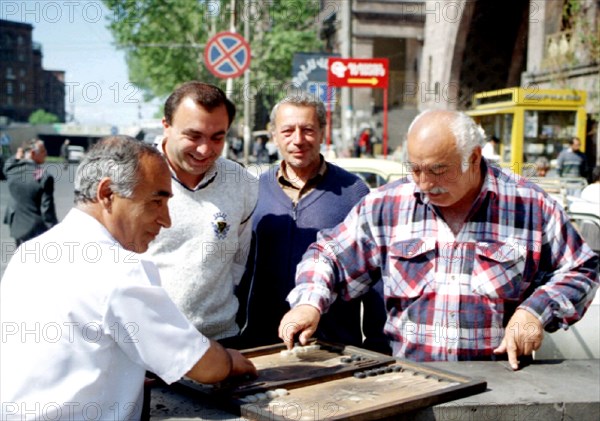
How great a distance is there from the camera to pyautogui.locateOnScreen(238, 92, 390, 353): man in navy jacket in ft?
12.5

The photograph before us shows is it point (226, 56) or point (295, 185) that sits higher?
point (226, 56)

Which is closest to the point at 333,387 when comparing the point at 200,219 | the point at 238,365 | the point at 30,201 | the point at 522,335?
the point at 238,365

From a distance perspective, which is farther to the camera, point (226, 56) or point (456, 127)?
point (226, 56)

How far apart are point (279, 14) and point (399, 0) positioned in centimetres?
568

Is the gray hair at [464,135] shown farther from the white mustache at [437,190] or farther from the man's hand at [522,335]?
the man's hand at [522,335]

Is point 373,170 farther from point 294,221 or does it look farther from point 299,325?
point 299,325

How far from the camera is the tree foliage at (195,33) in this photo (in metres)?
38.2

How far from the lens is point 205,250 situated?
133 inches

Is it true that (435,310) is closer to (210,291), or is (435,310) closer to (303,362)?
(303,362)

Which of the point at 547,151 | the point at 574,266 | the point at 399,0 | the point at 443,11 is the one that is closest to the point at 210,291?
the point at 574,266

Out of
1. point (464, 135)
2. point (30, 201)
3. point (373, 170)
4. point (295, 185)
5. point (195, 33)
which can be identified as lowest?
point (30, 201)

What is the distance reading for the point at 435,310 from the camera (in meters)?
3.10

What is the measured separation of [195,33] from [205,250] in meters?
37.6

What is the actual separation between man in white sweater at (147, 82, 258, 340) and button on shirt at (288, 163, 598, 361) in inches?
16.6
